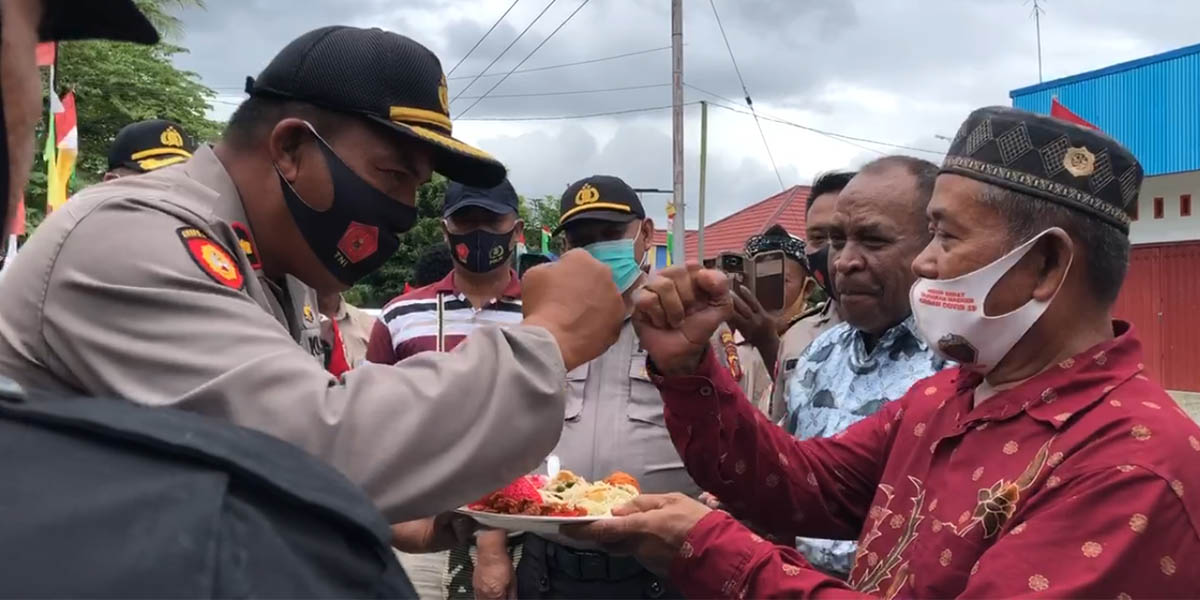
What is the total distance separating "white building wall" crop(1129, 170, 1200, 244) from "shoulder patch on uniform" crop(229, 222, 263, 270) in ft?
62.9

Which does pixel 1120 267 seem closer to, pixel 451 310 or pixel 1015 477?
pixel 1015 477

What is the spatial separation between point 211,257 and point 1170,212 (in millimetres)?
20062

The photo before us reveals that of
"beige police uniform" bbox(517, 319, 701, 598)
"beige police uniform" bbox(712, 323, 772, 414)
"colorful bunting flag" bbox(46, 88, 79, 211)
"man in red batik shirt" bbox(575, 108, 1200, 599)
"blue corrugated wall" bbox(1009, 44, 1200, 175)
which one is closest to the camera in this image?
"man in red batik shirt" bbox(575, 108, 1200, 599)

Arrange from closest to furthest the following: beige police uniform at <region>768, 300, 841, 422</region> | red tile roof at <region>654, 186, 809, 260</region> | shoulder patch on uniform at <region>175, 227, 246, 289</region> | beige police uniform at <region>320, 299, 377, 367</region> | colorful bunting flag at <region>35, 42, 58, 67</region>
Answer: colorful bunting flag at <region>35, 42, 58, 67</region>, shoulder patch on uniform at <region>175, 227, 246, 289</region>, beige police uniform at <region>768, 300, 841, 422</region>, beige police uniform at <region>320, 299, 377, 367</region>, red tile roof at <region>654, 186, 809, 260</region>

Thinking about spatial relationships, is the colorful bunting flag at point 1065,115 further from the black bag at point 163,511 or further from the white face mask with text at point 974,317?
the black bag at point 163,511

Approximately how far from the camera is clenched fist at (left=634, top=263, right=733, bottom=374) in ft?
7.78

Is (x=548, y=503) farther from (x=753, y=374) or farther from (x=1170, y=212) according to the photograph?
(x=1170, y=212)

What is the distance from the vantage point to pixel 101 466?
0.73 metres

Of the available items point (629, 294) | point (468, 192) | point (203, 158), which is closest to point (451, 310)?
point (468, 192)

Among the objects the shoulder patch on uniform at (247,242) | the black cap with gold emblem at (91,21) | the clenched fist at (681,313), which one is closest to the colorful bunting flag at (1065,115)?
the clenched fist at (681,313)

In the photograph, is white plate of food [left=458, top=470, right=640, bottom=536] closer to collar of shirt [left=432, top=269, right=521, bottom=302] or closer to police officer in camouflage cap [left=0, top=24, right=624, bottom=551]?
police officer in camouflage cap [left=0, top=24, right=624, bottom=551]

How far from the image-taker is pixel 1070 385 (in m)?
1.91

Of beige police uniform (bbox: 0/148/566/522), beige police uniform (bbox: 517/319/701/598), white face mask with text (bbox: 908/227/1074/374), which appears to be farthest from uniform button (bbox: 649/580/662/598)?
beige police uniform (bbox: 0/148/566/522)

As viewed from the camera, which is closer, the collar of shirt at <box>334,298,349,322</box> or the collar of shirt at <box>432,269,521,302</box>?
the collar of shirt at <box>432,269,521,302</box>
